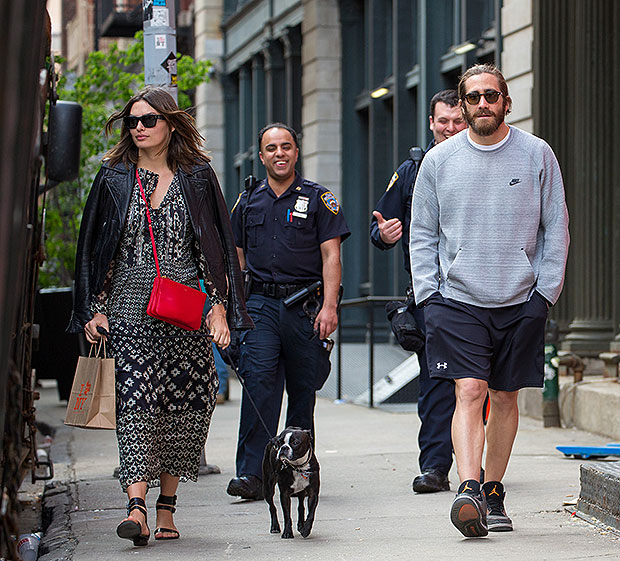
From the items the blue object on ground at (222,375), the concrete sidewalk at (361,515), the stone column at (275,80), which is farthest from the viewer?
the stone column at (275,80)

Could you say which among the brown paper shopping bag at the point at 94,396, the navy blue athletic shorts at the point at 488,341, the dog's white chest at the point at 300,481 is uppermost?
the navy blue athletic shorts at the point at 488,341

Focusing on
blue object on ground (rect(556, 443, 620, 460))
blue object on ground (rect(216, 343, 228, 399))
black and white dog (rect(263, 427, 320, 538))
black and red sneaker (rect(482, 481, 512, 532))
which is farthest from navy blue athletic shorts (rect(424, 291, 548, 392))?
blue object on ground (rect(216, 343, 228, 399))

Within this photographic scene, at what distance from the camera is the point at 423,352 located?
25.0ft

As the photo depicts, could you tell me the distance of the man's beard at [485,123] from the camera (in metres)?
5.77

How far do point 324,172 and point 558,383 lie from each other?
416 inches

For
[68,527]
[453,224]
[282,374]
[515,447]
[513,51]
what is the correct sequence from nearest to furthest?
[453,224]
[68,527]
[282,374]
[515,447]
[513,51]

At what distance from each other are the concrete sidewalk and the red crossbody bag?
1030 mm

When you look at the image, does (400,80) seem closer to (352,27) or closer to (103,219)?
(352,27)

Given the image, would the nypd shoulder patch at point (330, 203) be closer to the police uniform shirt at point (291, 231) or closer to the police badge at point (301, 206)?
the police uniform shirt at point (291, 231)

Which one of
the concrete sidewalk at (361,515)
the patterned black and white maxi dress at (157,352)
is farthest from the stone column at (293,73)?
the patterned black and white maxi dress at (157,352)

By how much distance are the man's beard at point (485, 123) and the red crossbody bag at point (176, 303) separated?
1464 mm

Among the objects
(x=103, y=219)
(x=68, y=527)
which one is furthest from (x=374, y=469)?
(x=103, y=219)

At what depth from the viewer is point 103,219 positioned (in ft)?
19.7

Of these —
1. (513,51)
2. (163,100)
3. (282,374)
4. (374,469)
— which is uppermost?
(513,51)
